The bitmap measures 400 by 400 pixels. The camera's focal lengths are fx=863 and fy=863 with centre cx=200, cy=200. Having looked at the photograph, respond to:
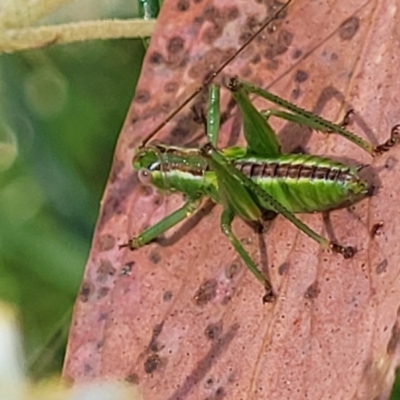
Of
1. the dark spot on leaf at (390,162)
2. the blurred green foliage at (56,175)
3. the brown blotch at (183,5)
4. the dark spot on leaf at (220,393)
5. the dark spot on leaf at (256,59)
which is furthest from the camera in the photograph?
the blurred green foliage at (56,175)

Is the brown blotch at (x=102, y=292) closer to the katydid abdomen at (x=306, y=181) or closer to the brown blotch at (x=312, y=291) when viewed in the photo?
the katydid abdomen at (x=306, y=181)

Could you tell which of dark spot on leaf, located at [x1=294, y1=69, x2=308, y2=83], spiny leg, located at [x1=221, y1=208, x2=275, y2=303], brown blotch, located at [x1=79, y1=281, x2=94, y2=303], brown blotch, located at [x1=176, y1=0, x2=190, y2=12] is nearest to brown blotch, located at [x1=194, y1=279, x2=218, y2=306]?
spiny leg, located at [x1=221, y1=208, x2=275, y2=303]

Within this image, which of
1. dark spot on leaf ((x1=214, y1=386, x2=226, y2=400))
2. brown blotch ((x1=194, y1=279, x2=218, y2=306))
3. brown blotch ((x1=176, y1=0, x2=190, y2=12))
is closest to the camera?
dark spot on leaf ((x1=214, y1=386, x2=226, y2=400))

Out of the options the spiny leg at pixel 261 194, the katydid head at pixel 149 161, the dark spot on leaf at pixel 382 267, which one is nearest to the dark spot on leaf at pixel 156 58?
the katydid head at pixel 149 161

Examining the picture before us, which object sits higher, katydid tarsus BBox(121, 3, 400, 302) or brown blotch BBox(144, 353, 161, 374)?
katydid tarsus BBox(121, 3, 400, 302)

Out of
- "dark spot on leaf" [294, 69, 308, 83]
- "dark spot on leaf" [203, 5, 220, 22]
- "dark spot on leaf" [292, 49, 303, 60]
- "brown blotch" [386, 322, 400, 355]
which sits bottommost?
"brown blotch" [386, 322, 400, 355]

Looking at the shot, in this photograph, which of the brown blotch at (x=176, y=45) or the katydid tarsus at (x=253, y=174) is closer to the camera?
the katydid tarsus at (x=253, y=174)

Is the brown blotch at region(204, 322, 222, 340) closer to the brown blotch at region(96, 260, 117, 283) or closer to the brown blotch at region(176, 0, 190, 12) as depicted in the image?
the brown blotch at region(96, 260, 117, 283)
